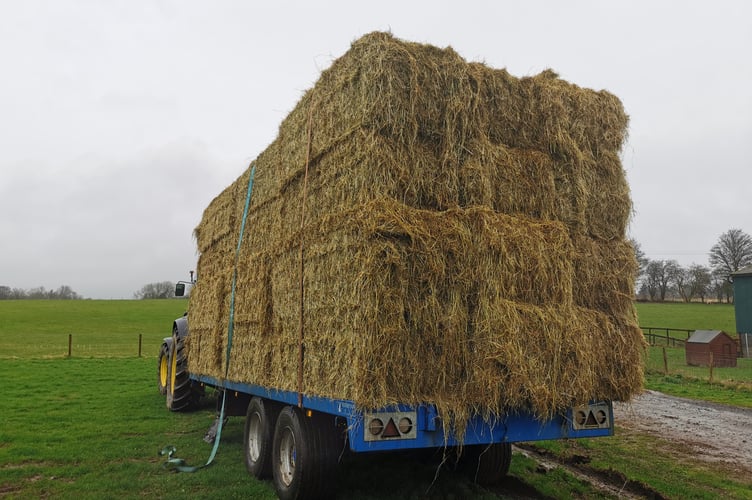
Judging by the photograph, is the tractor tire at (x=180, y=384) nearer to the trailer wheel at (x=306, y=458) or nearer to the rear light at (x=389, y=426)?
the trailer wheel at (x=306, y=458)

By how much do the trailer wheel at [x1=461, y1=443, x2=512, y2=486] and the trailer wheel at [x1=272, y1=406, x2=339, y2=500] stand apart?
6.30ft

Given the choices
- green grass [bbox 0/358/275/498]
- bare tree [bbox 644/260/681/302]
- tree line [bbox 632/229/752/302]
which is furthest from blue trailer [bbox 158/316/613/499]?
bare tree [bbox 644/260/681/302]

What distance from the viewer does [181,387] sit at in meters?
11.1

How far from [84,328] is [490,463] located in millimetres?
44436

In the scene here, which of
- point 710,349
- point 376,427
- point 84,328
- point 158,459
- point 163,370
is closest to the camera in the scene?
point 376,427

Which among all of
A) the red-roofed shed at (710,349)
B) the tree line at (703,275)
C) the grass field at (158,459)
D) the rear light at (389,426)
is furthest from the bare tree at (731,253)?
the rear light at (389,426)

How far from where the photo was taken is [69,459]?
24.6 ft

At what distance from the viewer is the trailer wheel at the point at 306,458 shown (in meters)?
5.00

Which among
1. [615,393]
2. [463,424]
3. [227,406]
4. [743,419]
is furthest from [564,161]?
[743,419]

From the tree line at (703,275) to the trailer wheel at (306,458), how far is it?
54923 mm

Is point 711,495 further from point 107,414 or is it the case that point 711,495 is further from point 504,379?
point 107,414

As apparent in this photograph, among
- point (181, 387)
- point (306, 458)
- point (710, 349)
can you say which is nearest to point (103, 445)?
point (181, 387)

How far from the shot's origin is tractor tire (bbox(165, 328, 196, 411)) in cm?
1109

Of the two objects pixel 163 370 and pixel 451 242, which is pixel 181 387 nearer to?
pixel 163 370
